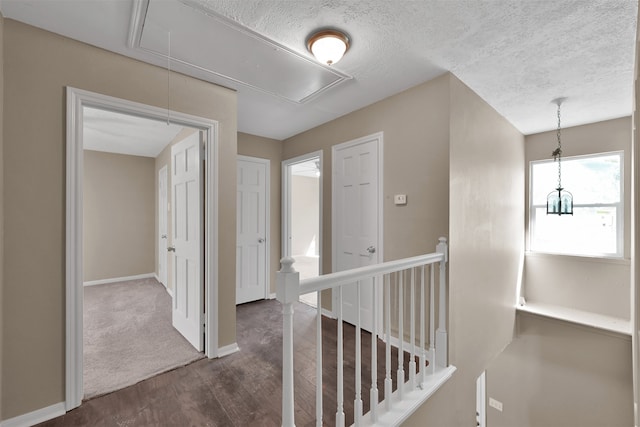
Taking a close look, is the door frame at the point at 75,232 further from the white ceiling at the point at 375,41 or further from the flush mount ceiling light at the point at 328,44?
the flush mount ceiling light at the point at 328,44

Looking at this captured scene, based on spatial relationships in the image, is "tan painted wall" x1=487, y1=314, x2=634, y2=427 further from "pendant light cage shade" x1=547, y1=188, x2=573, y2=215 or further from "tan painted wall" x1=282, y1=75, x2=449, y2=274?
"tan painted wall" x1=282, y1=75, x2=449, y2=274

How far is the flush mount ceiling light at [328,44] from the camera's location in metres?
1.70

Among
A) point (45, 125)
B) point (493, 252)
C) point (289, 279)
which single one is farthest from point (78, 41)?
point (493, 252)

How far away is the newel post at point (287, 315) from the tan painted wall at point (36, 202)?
155 cm

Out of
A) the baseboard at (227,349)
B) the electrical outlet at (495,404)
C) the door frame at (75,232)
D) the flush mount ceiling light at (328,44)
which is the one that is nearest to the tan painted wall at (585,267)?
the electrical outlet at (495,404)

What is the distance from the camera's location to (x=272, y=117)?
3.21 m

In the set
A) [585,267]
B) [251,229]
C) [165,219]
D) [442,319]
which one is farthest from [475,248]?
[165,219]

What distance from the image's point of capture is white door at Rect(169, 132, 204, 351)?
243 cm

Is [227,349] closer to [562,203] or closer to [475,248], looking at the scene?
[475,248]

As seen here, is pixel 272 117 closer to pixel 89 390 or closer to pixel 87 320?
pixel 89 390

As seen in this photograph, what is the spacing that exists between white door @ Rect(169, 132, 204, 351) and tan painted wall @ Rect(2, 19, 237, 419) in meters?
0.85

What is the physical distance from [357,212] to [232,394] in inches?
78.2

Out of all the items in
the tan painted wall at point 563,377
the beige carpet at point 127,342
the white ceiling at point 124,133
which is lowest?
the tan painted wall at point 563,377

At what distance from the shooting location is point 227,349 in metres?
2.43
